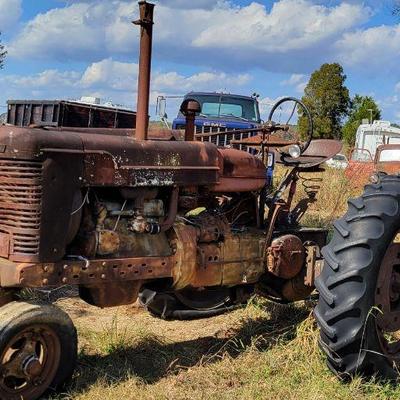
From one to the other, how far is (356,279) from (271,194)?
4.83ft

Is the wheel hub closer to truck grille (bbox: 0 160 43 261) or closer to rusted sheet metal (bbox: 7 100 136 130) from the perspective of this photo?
truck grille (bbox: 0 160 43 261)

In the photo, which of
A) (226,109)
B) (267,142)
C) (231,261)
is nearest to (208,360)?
(231,261)

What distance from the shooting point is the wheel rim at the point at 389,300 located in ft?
13.2

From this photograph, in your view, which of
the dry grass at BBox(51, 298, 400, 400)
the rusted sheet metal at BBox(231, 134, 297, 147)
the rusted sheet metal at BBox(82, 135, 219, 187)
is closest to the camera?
the rusted sheet metal at BBox(82, 135, 219, 187)

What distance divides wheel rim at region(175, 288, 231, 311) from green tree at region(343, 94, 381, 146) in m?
27.1

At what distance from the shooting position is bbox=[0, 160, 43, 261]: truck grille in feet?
11.4

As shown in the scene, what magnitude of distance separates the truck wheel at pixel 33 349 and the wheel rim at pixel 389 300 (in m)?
1.86

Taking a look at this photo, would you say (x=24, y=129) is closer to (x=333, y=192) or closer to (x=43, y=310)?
(x=43, y=310)

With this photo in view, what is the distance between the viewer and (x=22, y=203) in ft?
11.5

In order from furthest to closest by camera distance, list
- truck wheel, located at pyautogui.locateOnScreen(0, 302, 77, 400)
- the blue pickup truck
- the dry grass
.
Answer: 1. the blue pickup truck
2. the dry grass
3. truck wheel, located at pyautogui.locateOnScreen(0, 302, 77, 400)

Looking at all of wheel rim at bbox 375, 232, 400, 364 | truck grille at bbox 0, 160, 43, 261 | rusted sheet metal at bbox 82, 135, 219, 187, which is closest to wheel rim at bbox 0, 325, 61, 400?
truck grille at bbox 0, 160, 43, 261

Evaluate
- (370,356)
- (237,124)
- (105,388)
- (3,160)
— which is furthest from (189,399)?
(237,124)

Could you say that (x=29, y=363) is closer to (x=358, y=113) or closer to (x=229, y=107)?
(x=229, y=107)

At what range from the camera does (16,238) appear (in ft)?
11.6
